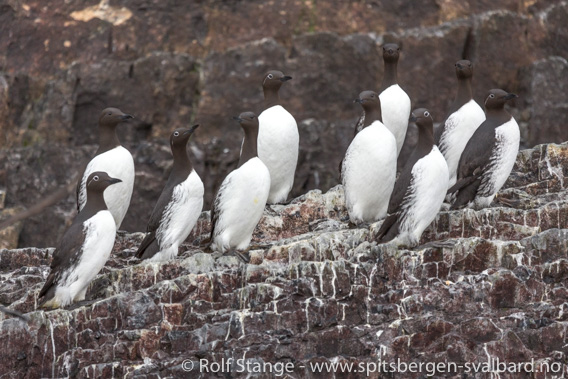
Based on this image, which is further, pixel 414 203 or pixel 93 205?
pixel 93 205

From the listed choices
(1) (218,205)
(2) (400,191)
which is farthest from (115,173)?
(2) (400,191)

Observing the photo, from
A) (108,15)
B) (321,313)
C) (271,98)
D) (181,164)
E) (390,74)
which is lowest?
(321,313)

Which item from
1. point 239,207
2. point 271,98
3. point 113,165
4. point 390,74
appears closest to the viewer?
point 239,207

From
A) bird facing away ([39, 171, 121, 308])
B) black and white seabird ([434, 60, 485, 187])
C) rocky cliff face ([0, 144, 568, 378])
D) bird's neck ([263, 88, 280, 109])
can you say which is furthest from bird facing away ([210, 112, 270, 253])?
black and white seabird ([434, 60, 485, 187])

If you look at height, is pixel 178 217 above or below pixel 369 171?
below

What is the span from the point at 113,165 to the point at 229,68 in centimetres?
610

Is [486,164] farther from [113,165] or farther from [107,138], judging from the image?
[107,138]

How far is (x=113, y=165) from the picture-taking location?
545 inches

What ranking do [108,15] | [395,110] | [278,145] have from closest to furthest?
[278,145], [395,110], [108,15]

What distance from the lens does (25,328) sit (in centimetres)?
1102

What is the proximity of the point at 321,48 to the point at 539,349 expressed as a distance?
398 inches

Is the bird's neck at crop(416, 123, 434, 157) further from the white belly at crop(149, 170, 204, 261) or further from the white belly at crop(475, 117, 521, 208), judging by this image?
the white belly at crop(149, 170, 204, 261)

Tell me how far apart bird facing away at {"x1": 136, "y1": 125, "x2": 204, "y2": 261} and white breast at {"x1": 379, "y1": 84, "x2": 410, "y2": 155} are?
10.2 feet

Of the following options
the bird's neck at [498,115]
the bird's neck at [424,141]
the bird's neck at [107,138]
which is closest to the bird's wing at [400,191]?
the bird's neck at [424,141]
